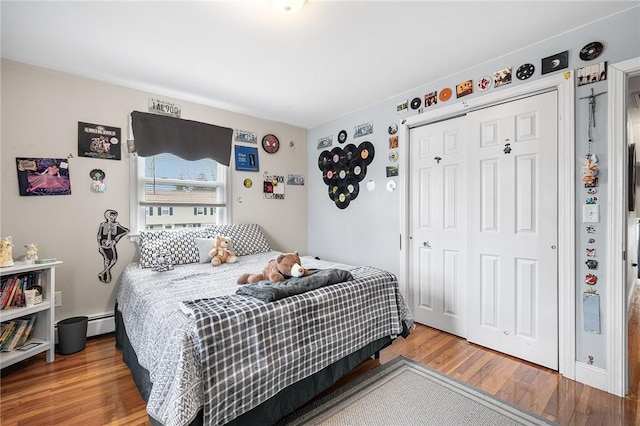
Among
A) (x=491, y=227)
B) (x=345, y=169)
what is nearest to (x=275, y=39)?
(x=345, y=169)

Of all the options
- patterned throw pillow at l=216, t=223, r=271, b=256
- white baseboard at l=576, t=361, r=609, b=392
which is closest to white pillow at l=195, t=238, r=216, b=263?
patterned throw pillow at l=216, t=223, r=271, b=256

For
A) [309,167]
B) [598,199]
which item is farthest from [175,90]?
[598,199]

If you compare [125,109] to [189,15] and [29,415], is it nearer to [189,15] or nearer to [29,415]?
[189,15]

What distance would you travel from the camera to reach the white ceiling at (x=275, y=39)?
1.79 meters

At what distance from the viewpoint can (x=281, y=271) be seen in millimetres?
2055

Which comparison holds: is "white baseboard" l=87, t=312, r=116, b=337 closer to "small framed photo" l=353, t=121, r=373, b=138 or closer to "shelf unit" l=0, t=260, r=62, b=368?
"shelf unit" l=0, t=260, r=62, b=368

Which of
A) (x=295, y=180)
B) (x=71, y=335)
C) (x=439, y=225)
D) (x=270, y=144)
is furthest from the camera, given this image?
(x=295, y=180)

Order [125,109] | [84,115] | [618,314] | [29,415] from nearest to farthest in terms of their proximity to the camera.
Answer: [29,415], [618,314], [84,115], [125,109]

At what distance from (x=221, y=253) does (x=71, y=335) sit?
1.33 metres

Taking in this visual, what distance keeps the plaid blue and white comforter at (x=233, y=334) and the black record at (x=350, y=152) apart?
1.76 meters

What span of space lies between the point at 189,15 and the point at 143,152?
1557 millimetres

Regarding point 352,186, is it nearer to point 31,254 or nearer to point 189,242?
point 189,242

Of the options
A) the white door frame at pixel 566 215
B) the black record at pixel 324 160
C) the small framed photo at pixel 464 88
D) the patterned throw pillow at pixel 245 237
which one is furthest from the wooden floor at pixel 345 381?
the black record at pixel 324 160

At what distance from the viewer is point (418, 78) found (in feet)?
8.95
